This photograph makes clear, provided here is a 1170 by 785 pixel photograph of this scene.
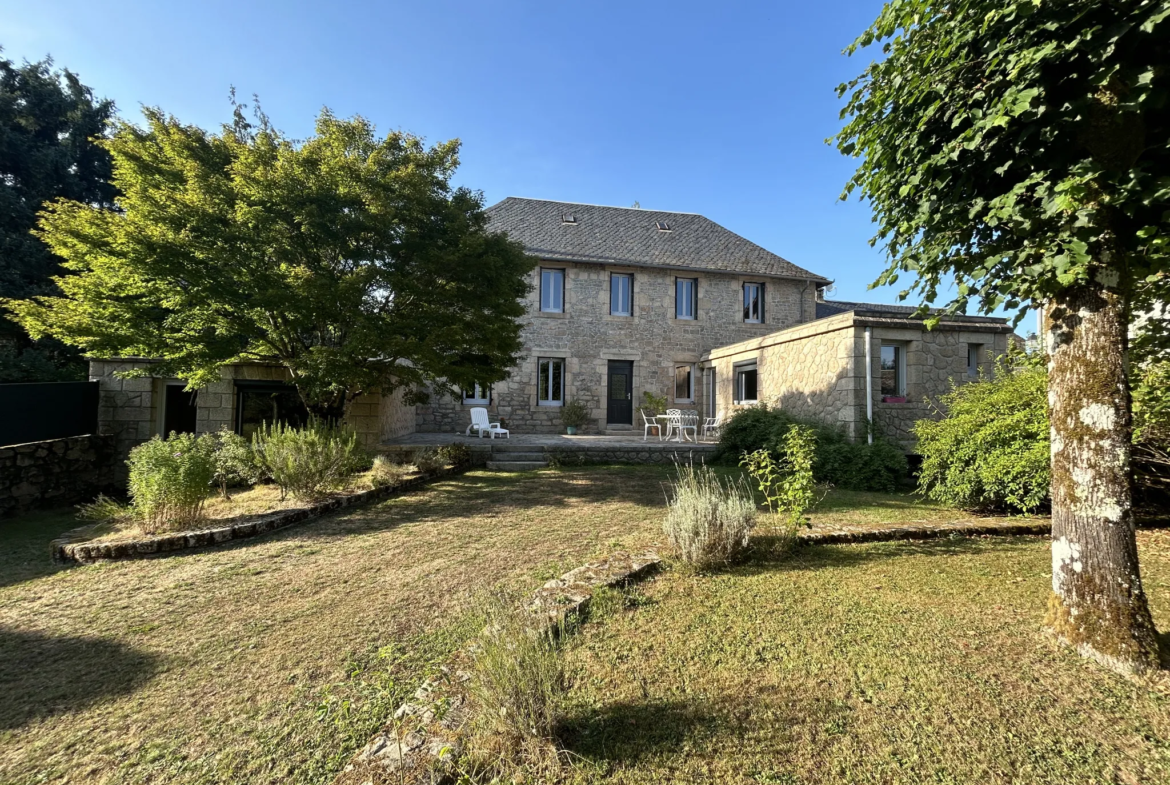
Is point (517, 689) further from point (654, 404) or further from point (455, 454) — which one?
point (654, 404)

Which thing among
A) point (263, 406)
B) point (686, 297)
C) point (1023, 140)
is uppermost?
point (686, 297)

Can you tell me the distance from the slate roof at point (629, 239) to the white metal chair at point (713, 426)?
17.0 feet

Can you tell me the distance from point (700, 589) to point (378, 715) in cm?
222

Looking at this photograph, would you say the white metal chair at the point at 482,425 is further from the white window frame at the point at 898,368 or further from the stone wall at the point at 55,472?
the white window frame at the point at 898,368

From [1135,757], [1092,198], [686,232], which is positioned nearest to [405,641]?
[1135,757]

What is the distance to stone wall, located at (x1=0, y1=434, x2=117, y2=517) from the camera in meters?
7.24

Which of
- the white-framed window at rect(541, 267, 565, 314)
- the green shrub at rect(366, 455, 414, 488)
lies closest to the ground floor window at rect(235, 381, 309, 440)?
the green shrub at rect(366, 455, 414, 488)

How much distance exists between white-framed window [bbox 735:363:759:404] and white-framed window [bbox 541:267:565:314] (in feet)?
18.9

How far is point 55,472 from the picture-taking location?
799 centimetres

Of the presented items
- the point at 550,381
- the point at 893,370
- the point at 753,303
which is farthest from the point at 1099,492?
the point at 753,303

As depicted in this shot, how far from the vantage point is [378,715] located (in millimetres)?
2230

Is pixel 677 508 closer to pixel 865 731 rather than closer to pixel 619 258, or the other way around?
pixel 865 731

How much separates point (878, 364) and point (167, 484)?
1093cm

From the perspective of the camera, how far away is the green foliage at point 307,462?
6.30 metres
